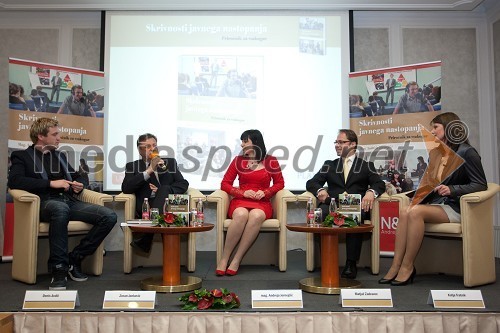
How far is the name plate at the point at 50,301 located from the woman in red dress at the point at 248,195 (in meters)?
1.28

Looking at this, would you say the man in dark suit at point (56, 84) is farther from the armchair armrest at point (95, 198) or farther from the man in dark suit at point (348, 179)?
the man in dark suit at point (348, 179)

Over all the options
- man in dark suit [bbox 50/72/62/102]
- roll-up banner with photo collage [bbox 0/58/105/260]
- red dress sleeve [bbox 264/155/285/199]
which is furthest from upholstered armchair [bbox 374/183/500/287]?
man in dark suit [bbox 50/72/62/102]

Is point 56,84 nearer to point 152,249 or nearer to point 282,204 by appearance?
point 152,249

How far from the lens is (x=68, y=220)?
3064 mm

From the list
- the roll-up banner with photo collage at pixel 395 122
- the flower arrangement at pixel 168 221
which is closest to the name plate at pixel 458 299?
the flower arrangement at pixel 168 221

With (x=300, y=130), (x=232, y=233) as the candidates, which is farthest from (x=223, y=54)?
(x=232, y=233)

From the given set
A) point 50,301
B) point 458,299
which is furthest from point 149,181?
point 458,299

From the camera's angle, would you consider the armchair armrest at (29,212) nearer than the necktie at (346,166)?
Yes

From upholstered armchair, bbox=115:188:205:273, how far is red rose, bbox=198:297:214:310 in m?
1.23

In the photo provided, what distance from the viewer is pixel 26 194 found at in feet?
10.0

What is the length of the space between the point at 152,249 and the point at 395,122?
104 inches

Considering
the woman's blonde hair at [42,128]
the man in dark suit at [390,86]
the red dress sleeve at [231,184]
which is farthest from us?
the man in dark suit at [390,86]

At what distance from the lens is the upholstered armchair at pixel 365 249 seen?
342 centimetres

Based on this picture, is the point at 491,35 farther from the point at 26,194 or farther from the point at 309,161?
the point at 26,194
